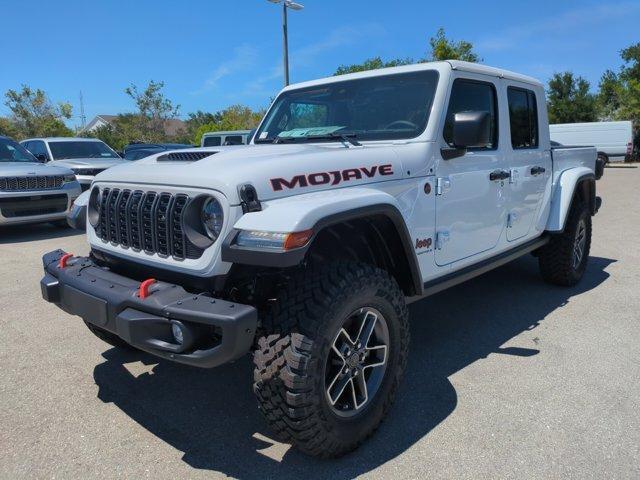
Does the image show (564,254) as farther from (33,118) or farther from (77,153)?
(33,118)

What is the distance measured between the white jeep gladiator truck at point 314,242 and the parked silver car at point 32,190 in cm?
569

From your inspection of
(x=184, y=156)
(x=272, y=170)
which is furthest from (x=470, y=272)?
(x=184, y=156)

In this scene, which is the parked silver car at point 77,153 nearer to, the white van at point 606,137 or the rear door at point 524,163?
the rear door at point 524,163

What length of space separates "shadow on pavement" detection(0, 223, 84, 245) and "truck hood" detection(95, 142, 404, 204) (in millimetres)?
6287

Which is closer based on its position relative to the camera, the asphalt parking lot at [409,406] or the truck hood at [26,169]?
the asphalt parking lot at [409,406]

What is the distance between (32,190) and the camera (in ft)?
26.6

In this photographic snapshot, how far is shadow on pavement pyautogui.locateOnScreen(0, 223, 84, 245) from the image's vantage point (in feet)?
27.0

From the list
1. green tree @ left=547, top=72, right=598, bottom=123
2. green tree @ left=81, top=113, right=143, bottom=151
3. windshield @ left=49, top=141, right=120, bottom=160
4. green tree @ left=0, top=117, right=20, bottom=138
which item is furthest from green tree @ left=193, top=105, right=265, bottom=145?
windshield @ left=49, top=141, right=120, bottom=160

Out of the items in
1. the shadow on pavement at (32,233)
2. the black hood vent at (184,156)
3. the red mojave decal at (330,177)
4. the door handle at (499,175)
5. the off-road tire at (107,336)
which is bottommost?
the shadow on pavement at (32,233)

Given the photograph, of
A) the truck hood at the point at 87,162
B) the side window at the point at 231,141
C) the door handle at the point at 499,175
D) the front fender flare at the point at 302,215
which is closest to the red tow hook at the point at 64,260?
the front fender flare at the point at 302,215

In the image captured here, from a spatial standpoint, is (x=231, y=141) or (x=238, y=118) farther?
(x=238, y=118)

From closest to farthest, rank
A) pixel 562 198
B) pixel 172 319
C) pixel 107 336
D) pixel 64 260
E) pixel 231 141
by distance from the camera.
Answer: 1. pixel 172 319
2. pixel 64 260
3. pixel 107 336
4. pixel 562 198
5. pixel 231 141

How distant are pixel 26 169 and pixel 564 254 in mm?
7933

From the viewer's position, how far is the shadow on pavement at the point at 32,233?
823 cm
